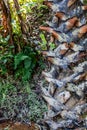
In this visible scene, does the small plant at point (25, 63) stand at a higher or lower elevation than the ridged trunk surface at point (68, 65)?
lower

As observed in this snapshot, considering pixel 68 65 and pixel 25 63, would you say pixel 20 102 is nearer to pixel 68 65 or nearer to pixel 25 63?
pixel 25 63

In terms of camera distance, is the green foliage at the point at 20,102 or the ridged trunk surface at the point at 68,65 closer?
the ridged trunk surface at the point at 68,65

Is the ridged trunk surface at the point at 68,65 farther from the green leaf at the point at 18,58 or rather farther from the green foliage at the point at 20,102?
the green leaf at the point at 18,58

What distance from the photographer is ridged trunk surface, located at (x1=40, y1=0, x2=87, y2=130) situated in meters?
1.32

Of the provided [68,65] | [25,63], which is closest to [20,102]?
[25,63]

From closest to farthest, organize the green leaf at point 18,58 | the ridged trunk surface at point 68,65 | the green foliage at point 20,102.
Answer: the ridged trunk surface at point 68,65 < the green foliage at point 20,102 < the green leaf at point 18,58

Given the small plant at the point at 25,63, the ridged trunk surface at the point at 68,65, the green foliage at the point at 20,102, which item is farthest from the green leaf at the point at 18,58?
the ridged trunk surface at the point at 68,65

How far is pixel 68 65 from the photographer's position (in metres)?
1.35

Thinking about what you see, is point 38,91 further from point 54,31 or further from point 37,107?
point 54,31

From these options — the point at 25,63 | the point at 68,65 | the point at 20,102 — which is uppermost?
the point at 68,65

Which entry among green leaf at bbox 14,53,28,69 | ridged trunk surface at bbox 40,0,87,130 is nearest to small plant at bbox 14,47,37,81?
green leaf at bbox 14,53,28,69

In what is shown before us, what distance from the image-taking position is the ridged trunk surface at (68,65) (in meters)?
1.32

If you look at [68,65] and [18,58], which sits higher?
[68,65]

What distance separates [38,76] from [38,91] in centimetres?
19
